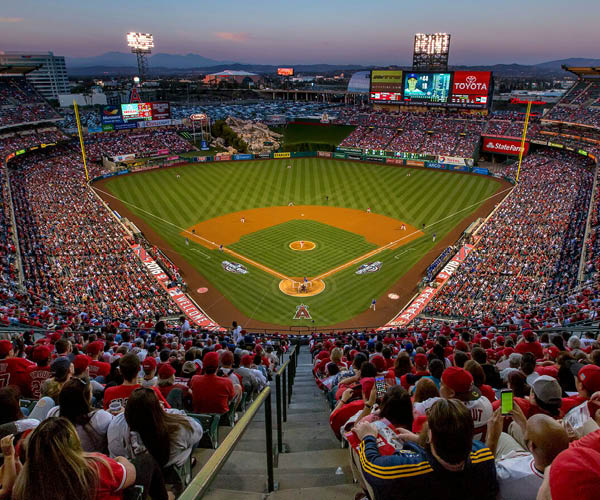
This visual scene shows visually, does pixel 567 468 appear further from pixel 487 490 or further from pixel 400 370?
pixel 400 370

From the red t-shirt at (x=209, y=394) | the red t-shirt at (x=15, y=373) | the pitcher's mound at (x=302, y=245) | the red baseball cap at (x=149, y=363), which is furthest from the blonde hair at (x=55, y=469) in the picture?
the pitcher's mound at (x=302, y=245)

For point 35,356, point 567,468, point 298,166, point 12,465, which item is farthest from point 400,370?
point 298,166

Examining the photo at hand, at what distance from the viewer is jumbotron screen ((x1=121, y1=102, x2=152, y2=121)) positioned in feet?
212

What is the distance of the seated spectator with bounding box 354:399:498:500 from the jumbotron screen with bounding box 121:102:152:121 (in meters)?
70.6

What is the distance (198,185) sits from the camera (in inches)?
2068

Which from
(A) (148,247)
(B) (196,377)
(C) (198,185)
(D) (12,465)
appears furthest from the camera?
(C) (198,185)

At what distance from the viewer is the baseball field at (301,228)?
88.7 ft

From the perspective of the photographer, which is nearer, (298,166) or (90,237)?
(90,237)

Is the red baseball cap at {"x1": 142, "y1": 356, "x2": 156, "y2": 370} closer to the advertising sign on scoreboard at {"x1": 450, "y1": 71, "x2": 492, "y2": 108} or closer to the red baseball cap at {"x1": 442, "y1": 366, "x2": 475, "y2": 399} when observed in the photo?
the red baseball cap at {"x1": 442, "y1": 366, "x2": 475, "y2": 399}

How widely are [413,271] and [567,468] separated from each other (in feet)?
94.2

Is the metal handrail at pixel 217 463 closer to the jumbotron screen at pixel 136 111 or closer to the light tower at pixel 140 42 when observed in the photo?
the jumbotron screen at pixel 136 111

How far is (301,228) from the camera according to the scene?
39.0m

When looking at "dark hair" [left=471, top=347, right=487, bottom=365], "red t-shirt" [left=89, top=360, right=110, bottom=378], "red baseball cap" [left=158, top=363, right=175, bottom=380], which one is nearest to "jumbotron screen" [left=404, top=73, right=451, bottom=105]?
"dark hair" [left=471, top=347, right=487, bottom=365]

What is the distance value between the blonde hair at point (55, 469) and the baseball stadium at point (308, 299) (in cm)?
1
